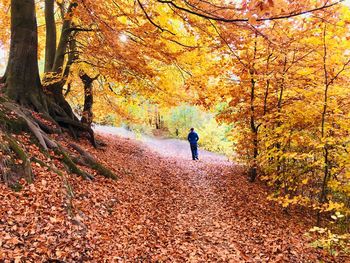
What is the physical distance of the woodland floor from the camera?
469cm

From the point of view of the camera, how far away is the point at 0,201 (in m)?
4.72

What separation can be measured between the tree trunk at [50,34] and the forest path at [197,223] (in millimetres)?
4350

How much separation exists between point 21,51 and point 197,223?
6864 millimetres

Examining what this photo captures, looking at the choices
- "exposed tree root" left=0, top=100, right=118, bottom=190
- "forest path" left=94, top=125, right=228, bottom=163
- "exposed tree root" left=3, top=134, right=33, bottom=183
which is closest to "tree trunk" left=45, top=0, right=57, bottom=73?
"exposed tree root" left=0, top=100, right=118, bottom=190

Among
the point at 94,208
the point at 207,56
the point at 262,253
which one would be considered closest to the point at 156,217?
the point at 94,208

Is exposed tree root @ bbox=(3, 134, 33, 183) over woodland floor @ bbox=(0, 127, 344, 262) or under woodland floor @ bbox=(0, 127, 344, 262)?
over

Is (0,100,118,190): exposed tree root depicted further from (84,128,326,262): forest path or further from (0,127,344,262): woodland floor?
(84,128,326,262): forest path

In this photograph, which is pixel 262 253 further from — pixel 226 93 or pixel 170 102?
pixel 170 102

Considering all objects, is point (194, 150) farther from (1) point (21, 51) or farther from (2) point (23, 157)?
(2) point (23, 157)

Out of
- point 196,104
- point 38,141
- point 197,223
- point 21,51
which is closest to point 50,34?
point 21,51

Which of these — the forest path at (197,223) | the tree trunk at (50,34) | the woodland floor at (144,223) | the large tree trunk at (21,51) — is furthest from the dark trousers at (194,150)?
the large tree trunk at (21,51)

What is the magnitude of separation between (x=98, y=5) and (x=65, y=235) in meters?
6.41

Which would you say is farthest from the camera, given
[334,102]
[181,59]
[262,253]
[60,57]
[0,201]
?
[60,57]

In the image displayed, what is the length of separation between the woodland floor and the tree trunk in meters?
4.60
